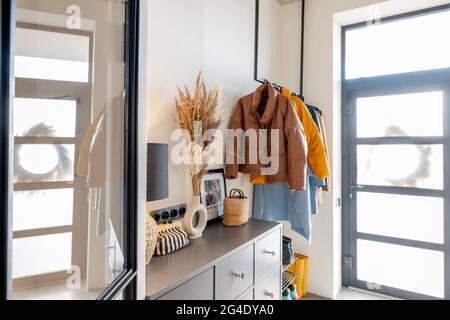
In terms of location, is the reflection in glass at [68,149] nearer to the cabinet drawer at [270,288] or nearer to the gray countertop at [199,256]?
the gray countertop at [199,256]

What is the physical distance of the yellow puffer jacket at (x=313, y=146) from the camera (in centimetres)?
193

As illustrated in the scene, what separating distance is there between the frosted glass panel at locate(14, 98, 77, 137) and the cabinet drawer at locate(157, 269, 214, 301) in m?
0.60

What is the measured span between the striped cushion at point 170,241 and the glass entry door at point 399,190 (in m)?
1.93

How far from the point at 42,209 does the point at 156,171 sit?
1.65 ft

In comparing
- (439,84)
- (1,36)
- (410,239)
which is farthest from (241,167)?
(439,84)

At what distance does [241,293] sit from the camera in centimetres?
127

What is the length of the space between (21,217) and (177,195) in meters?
1.02

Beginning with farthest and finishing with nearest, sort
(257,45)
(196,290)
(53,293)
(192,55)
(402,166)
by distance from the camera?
(402,166) < (257,45) < (192,55) < (196,290) < (53,293)

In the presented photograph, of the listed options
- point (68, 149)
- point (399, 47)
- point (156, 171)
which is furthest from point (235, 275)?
point (399, 47)

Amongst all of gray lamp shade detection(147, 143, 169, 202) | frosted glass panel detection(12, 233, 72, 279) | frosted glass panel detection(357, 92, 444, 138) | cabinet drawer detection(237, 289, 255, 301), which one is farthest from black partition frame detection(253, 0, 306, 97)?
frosted glass panel detection(12, 233, 72, 279)

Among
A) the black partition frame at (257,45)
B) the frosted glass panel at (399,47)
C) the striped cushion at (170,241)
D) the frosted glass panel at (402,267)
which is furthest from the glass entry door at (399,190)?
the striped cushion at (170,241)

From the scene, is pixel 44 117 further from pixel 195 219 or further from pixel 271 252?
pixel 271 252

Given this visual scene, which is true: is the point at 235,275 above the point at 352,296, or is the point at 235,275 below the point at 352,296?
above

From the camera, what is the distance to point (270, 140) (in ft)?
5.92
